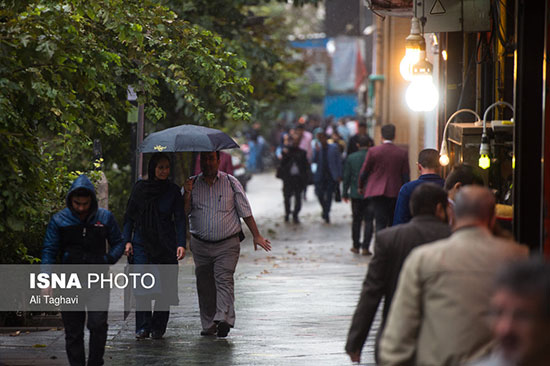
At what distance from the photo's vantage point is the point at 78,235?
781cm

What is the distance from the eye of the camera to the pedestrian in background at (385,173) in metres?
14.1

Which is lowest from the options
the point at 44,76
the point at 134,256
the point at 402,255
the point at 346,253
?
the point at 346,253

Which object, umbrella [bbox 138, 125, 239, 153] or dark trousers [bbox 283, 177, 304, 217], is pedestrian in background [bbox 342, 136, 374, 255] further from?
umbrella [bbox 138, 125, 239, 153]

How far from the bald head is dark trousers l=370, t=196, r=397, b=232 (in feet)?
30.8

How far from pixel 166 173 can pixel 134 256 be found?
34.0 inches

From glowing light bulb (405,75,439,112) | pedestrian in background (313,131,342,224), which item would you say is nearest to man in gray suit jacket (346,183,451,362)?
glowing light bulb (405,75,439,112)

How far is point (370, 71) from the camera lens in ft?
115

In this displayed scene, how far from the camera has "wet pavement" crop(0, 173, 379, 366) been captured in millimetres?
8730

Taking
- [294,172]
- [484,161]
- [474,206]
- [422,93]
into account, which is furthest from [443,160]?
[294,172]

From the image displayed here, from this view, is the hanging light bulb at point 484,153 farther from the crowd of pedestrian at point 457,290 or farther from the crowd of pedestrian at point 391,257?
the crowd of pedestrian at point 457,290

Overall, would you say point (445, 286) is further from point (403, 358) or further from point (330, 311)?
point (330, 311)

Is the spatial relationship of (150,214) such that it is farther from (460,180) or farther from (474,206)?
(474,206)

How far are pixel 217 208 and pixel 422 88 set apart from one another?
235cm

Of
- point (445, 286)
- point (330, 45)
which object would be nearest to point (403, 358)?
point (445, 286)
